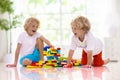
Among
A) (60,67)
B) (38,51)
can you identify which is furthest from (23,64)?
(60,67)

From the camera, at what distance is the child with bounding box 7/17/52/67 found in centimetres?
459

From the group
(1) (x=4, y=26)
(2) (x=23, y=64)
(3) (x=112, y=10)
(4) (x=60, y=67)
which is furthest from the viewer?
(3) (x=112, y=10)

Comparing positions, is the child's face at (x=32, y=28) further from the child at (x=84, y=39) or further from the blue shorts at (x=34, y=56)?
the child at (x=84, y=39)

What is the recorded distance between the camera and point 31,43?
4.66 metres

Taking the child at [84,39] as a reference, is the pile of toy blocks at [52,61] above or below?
below

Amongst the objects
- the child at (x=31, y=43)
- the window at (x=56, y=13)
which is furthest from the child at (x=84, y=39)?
the window at (x=56, y=13)

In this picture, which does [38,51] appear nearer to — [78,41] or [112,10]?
[78,41]

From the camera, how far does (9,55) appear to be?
6.04m

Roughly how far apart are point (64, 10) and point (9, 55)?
147 centimetres

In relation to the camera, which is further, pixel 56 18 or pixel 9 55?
pixel 56 18

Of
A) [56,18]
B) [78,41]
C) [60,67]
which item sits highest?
[56,18]

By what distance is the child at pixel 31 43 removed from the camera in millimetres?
4590

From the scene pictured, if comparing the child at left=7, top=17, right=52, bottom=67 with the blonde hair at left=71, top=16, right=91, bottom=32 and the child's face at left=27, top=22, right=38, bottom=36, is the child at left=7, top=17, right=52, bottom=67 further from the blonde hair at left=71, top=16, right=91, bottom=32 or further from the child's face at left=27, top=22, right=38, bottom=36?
the blonde hair at left=71, top=16, right=91, bottom=32

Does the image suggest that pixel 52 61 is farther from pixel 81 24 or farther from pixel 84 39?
pixel 81 24
